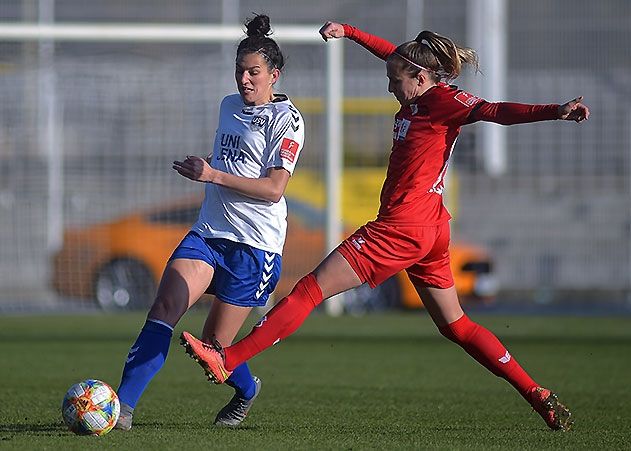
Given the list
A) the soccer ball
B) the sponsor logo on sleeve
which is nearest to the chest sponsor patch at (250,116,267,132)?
the sponsor logo on sleeve

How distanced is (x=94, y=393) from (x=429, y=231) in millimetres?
1926

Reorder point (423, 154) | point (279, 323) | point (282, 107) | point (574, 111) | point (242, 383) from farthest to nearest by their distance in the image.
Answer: point (242, 383)
point (282, 107)
point (423, 154)
point (279, 323)
point (574, 111)

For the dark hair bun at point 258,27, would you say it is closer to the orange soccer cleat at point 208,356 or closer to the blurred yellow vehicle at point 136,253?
the orange soccer cleat at point 208,356

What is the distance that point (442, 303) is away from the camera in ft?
24.3

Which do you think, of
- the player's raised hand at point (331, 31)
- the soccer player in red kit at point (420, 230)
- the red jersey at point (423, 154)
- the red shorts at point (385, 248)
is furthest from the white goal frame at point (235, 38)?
the red shorts at point (385, 248)

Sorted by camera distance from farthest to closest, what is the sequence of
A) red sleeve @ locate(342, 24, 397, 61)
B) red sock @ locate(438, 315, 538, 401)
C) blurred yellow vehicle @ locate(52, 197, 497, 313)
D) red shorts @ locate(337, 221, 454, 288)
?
blurred yellow vehicle @ locate(52, 197, 497, 313) → red sleeve @ locate(342, 24, 397, 61) → red sock @ locate(438, 315, 538, 401) → red shorts @ locate(337, 221, 454, 288)

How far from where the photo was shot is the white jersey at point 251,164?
7.26m

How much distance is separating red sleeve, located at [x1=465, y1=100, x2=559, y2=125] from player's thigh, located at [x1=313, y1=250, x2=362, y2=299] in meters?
1.00

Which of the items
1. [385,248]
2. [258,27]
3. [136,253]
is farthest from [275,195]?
[136,253]

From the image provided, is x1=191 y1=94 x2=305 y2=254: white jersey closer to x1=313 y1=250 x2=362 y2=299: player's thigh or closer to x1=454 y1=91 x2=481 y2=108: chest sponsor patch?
x1=313 y1=250 x2=362 y2=299: player's thigh

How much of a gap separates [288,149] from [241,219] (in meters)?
0.45

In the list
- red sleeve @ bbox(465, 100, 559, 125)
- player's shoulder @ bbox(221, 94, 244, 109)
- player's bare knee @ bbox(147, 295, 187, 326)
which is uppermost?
player's shoulder @ bbox(221, 94, 244, 109)

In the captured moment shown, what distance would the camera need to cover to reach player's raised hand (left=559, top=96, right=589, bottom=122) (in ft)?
21.8

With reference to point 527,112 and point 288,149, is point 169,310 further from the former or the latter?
point 527,112
